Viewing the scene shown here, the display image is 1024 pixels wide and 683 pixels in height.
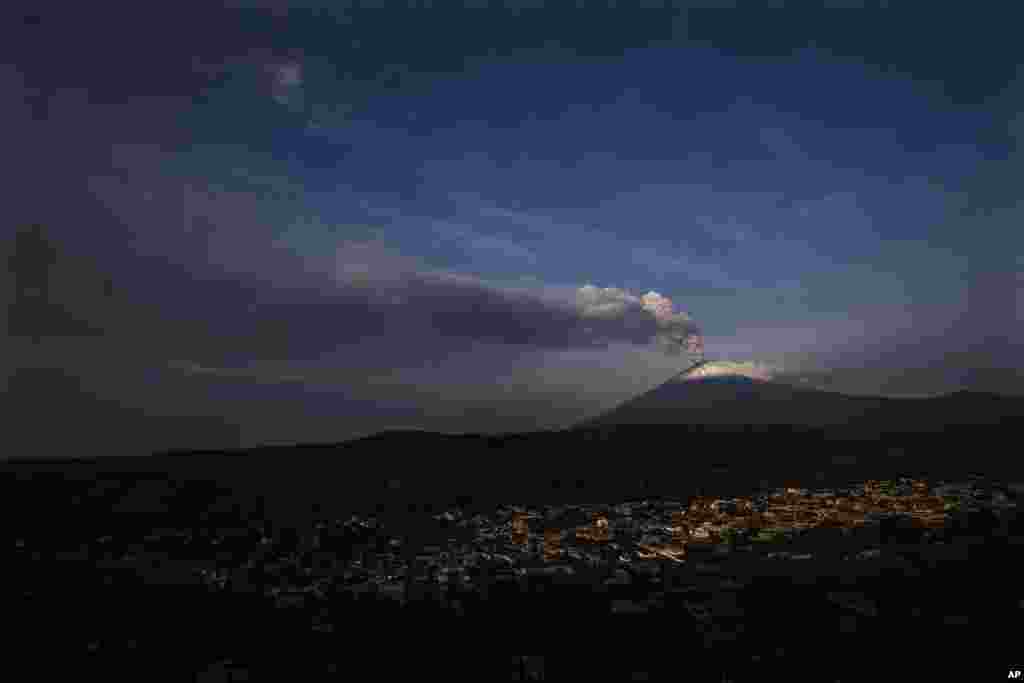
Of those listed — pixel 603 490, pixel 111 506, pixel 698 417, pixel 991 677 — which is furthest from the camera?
pixel 698 417

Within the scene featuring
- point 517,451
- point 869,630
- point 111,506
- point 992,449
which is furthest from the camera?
point 517,451

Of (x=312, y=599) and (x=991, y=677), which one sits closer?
(x=991, y=677)

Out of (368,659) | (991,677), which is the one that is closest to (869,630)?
(991,677)

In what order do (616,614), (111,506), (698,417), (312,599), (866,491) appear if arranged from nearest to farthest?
(616,614) → (312,599) → (866,491) → (111,506) → (698,417)

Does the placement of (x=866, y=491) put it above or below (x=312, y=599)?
above

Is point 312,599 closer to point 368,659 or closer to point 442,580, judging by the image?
point 442,580

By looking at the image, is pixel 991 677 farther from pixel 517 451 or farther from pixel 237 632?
pixel 517 451

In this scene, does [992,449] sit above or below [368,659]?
above

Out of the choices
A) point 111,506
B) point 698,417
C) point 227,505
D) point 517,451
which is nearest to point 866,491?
point 517,451

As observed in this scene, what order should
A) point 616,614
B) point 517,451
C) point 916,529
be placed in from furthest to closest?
1. point 517,451
2. point 916,529
3. point 616,614
